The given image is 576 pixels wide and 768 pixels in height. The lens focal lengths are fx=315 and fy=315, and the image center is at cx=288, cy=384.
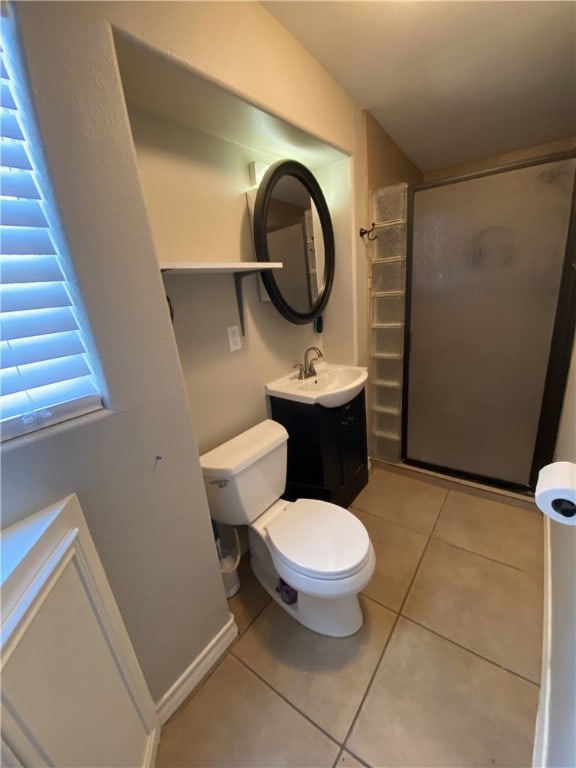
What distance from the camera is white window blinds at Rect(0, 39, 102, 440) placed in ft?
2.16

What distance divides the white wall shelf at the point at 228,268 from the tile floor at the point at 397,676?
54.1 inches

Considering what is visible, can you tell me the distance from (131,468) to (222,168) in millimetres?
1289

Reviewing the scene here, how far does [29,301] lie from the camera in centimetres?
70

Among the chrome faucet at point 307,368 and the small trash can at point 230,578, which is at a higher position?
the chrome faucet at point 307,368

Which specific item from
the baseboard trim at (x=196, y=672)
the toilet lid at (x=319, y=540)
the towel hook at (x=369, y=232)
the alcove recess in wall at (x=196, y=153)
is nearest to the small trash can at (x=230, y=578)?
the baseboard trim at (x=196, y=672)

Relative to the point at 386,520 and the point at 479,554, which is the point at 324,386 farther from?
the point at 479,554

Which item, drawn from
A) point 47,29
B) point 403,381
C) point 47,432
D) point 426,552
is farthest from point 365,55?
point 426,552

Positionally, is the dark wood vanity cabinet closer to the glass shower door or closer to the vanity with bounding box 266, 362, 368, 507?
the vanity with bounding box 266, 362, 368, 507

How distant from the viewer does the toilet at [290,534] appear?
113 centimetres

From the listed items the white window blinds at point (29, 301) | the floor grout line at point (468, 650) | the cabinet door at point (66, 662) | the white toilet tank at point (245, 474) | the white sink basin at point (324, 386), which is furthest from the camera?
the white sink basin at point (324, 386)

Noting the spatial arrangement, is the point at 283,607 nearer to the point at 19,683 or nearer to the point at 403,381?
the point at 19,683

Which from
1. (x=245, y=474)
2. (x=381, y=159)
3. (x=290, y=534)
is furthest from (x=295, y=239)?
(x=290, y=534)

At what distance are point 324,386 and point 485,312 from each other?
1.02 m

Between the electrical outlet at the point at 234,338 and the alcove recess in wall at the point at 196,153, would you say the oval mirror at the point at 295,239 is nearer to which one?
the alcove recess in wall at the point at 196,153
